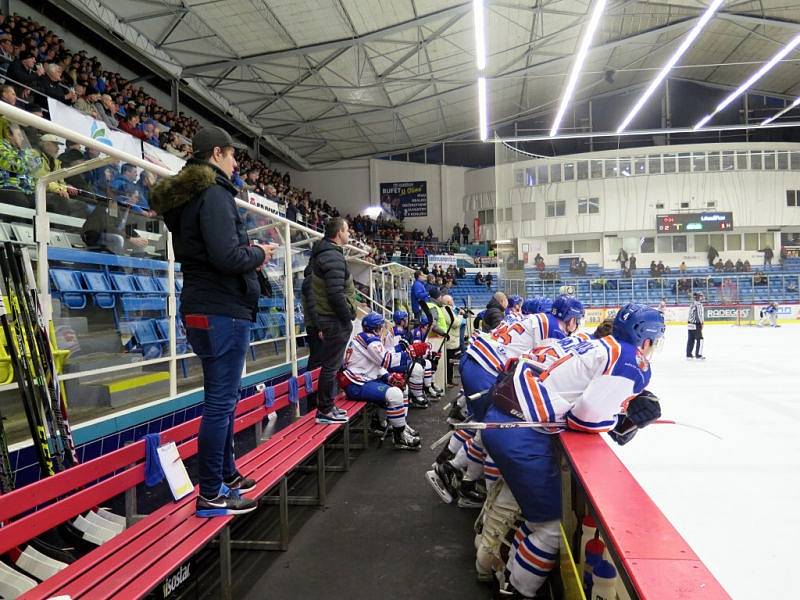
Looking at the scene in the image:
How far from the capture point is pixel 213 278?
1914 mm

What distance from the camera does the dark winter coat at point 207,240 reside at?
184 cm

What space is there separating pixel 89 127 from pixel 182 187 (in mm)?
5873

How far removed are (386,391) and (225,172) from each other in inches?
100.0

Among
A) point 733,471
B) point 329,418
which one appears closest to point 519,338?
point 329,418

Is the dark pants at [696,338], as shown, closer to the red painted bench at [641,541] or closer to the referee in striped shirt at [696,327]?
the referee in striped shirt at [696,327]

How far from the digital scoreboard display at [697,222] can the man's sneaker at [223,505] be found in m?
24.5

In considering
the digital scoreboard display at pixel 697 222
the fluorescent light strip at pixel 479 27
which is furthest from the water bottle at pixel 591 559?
the digital scoreboard display at pixel 697 222

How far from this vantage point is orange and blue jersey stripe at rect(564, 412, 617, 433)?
1.86 meters

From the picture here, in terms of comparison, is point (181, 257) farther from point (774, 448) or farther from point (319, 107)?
point (319, 107)

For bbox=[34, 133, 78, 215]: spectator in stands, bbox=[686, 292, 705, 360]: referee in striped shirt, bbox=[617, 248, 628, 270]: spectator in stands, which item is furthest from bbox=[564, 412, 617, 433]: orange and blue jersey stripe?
bbox=[617, 248, 628, 270]: spectator in stands

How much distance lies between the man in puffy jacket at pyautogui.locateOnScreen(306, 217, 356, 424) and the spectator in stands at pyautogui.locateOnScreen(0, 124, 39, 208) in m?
1.61

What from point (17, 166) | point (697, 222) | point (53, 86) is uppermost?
point (697, 222)

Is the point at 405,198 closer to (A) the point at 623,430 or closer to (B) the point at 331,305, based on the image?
(B) the point at 331,305

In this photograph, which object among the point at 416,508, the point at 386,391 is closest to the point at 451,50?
the point at 386,391
